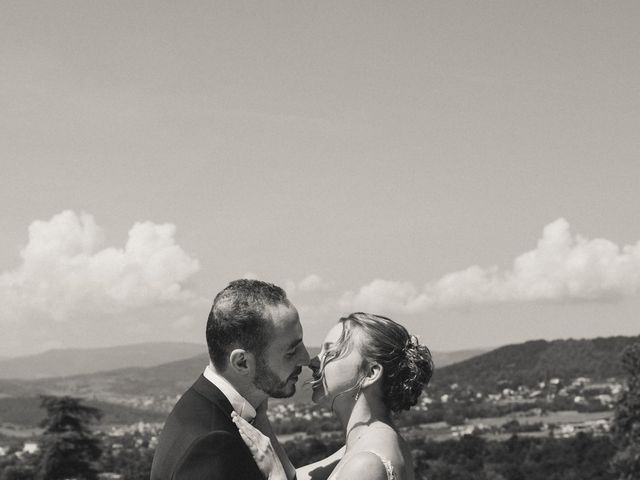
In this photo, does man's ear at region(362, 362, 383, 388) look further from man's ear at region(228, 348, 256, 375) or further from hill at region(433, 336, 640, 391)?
hill at region(433, 336, 640, 391)

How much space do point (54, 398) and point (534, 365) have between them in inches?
5531

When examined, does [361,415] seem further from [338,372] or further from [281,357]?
[281,357]

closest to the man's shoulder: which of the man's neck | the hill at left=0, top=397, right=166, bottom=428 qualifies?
the man's neck

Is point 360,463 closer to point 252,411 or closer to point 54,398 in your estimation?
point 252,411

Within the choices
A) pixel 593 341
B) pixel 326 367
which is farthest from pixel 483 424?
pixel 326 367

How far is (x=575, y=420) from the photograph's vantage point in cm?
12450

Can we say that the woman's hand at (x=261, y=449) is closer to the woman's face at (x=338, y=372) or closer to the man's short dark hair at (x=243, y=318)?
the man's short dark hair at (x=243, y=318)

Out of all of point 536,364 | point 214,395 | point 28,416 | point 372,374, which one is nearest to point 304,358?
point 214,395

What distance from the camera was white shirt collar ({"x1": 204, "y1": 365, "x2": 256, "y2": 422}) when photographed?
4.52 m

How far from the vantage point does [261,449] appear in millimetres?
4520

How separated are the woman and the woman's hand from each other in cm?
65

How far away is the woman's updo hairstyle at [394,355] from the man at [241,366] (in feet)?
2.22

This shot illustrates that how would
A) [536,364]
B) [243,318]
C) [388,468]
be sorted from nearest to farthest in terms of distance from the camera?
[243,318], [388,468], [536,364]

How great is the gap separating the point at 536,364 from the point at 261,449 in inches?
7220
